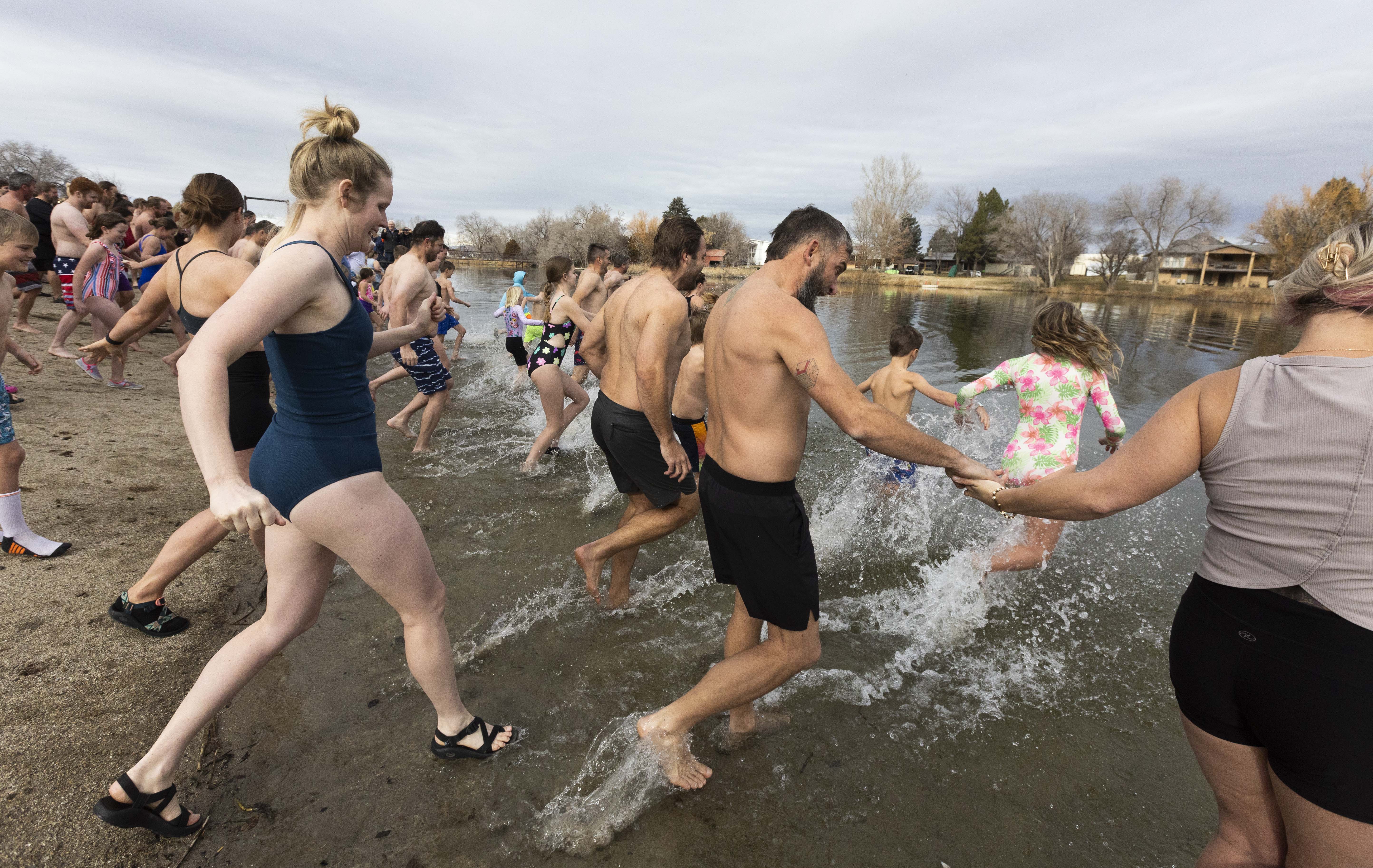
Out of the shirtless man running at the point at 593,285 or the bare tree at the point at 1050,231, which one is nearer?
the shirtless man running at the point at 593,285

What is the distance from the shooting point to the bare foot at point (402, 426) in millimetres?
7020

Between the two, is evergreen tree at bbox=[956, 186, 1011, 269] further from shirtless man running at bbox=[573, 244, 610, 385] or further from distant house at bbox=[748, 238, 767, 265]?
shirtless man running at bbox=[573, 244, 610, 385]

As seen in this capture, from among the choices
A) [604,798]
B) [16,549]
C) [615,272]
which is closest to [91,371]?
[16,549]

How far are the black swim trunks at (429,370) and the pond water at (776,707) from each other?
118cm

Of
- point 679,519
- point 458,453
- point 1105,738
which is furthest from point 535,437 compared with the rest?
point 1105,738

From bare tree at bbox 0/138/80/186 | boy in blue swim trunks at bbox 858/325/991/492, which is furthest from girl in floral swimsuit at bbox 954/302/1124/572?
bare tree at bbox 0/138/80/186

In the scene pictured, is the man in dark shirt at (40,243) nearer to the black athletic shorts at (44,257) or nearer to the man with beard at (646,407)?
the black athletic shorts at (44,257)

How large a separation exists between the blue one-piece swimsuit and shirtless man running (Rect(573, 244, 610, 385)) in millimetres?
5020

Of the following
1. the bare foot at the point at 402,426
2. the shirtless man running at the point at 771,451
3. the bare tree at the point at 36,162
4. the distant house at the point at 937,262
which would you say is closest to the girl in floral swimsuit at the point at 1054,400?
the shirtless man running at the point at 771,451

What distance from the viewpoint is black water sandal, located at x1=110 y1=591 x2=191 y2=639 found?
2936 mm

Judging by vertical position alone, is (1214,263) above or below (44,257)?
below

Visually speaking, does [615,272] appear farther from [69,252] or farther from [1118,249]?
[1118,249]

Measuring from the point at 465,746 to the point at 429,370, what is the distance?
4.58 meters

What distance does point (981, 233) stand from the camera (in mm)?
78312
